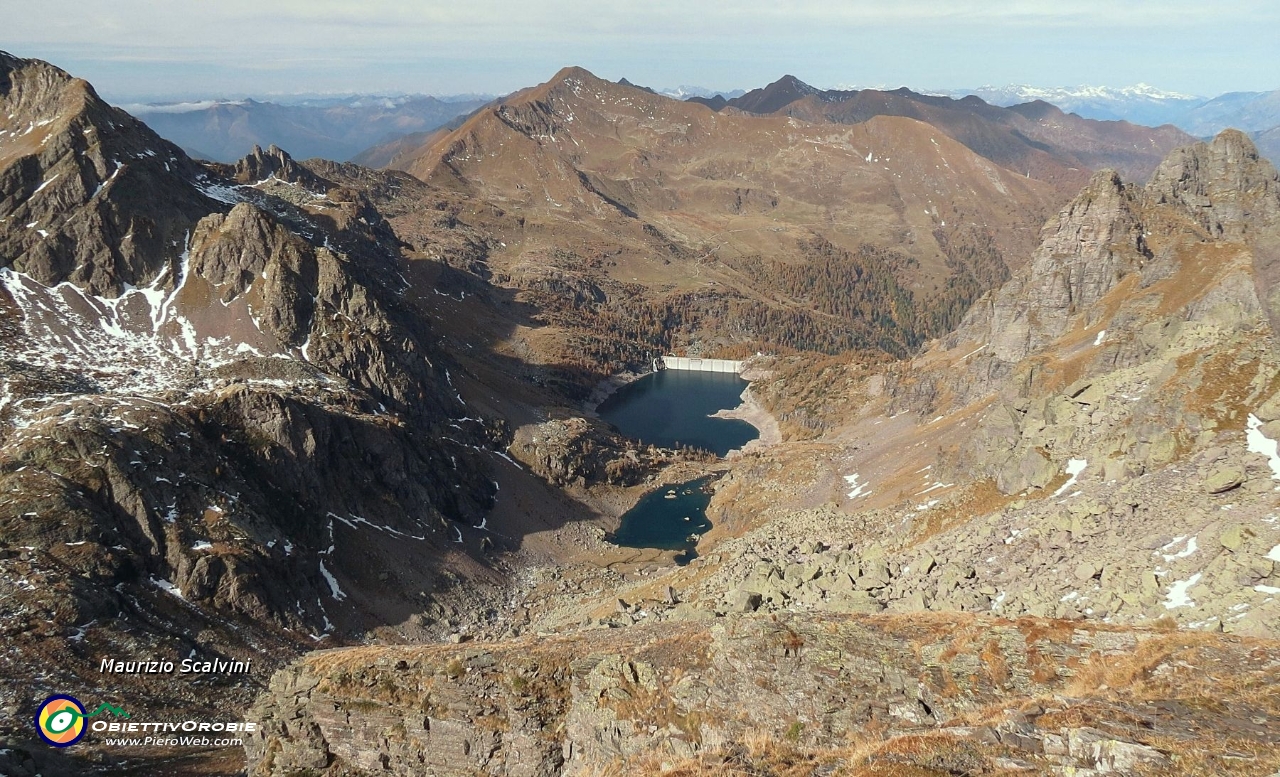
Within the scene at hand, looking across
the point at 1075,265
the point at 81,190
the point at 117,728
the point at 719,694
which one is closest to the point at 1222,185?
the point at 1075,265

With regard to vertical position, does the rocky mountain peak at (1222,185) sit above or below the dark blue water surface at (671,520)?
above

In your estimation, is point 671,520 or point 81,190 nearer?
point 81,190

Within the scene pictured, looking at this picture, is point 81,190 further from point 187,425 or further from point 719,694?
point 719,694

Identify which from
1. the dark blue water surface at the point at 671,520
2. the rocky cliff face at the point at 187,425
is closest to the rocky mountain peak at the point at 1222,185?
the dark blue water surface at the point at 671,520

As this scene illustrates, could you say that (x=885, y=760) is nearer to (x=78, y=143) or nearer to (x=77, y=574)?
(x=77, y=574)

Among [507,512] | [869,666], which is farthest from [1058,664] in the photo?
[507,512]

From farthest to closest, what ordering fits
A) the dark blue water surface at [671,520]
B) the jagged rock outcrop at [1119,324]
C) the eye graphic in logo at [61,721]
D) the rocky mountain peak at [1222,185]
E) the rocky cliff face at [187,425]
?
the rocky mountain peak at [1222,185] → the dark blue water surface at [671,520] → the rocky cliff face at [187,425] → the jagged rock outcrop at [1119,324] → the eye graphic in logo at [61,721]

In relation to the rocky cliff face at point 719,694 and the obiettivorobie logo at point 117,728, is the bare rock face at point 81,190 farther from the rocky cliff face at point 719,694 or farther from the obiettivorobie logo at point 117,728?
the rocky cliff face at point 719,694
